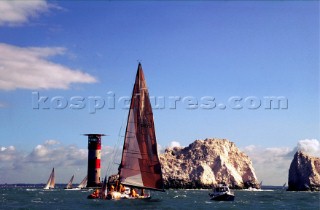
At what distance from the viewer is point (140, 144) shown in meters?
49.9

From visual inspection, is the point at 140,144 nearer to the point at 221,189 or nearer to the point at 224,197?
the point at 224,197

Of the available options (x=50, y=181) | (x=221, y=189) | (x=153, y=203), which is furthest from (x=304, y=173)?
(x=153, y=203)

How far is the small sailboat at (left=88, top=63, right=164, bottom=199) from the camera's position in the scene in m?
49.2

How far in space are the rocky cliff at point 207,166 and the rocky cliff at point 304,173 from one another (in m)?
17.3

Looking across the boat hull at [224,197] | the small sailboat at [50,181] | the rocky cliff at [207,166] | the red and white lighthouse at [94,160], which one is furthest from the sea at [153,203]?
the rocky cliff at [207,166]

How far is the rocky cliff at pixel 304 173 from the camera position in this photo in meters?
147

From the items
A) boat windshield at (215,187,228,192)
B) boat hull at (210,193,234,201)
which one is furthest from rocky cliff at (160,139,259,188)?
boat hull at (210,193,234,201)

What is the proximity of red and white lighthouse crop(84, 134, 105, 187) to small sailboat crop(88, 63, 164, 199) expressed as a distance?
6134 centimetres

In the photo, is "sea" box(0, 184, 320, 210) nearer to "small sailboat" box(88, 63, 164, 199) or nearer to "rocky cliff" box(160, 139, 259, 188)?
"small sailboat" box(88, 63, 164, 199)

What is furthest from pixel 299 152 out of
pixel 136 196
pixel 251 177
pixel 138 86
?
pixel 138 86

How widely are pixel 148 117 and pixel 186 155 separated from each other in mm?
120863

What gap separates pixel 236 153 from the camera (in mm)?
172875

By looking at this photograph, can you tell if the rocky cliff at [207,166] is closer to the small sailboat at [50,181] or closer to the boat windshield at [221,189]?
the small sailboat at [50,181]

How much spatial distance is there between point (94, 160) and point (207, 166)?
60.4 meters
